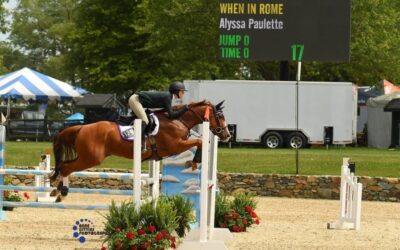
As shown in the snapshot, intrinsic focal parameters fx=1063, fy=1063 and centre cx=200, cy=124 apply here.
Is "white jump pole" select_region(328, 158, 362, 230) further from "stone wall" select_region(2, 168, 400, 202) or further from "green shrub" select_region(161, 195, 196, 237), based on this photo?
"stone wall" select_region(2, 168, 400, 202)

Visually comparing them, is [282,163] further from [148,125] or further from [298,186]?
[148,125]

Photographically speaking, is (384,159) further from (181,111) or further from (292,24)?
(181,111)

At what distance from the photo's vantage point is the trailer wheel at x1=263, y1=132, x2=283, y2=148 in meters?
40.2

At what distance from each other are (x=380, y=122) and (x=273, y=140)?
538 cm

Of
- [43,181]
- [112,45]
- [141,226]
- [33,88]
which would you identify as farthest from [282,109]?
[141,226]

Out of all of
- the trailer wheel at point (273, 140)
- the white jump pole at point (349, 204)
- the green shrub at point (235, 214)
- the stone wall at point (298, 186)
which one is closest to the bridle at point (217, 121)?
the green shrub at point (235, 214)

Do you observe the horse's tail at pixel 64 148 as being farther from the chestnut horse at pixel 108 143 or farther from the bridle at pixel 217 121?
the bridle at pixel 217 121

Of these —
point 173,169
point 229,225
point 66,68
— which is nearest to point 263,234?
point 229,225

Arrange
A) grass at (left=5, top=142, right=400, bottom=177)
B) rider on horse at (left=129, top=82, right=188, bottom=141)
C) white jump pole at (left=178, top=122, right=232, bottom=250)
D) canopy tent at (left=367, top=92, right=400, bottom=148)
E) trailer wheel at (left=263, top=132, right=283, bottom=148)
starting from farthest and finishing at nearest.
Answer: canopy tent at (left=367, top=92, right=400, bottom=148)
trailer wheel at (left=263, top=132, right=283, bottom=148)
grass at (left=5, top=142, right=400, bottom=177)
rider on horse at (left=129, top=82, right=188, bottom=141)
white jump pole at (left=178, top=122, right=232, bottom=250)

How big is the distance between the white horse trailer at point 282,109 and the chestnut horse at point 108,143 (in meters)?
25.5

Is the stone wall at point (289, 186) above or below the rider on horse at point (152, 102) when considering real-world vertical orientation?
below

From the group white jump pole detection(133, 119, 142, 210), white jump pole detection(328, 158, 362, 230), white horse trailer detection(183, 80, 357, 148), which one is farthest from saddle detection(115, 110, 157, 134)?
white horse trailer detection(183, 80, 357, 148)

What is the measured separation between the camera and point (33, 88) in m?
49.7

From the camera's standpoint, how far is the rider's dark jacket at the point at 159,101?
14.7m
